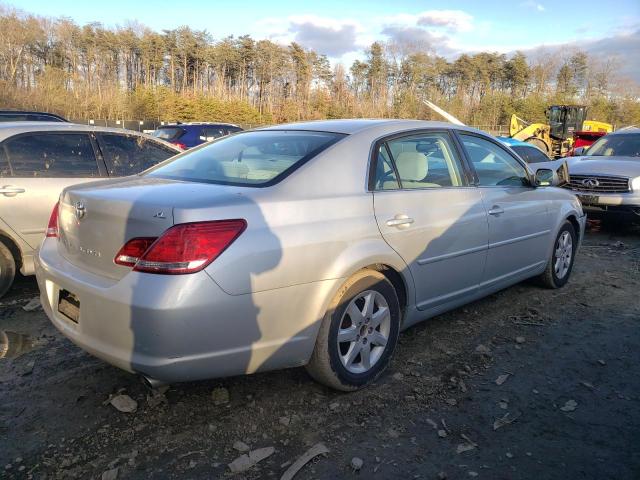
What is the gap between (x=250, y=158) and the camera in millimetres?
3312

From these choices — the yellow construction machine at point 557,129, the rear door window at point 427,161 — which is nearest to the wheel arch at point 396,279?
the rear door window at point 427,161

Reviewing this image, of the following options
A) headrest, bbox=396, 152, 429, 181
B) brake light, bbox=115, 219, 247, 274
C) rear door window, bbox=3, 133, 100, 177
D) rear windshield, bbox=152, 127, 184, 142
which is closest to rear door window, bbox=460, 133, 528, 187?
headrest, bbox=396, 152, 429, 181

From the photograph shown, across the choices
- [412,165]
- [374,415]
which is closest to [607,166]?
[412,165]

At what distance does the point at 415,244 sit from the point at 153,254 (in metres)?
1.66

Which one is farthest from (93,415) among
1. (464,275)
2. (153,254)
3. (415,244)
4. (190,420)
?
(464,275)

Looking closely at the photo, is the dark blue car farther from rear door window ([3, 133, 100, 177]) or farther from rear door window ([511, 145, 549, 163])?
rear door window ([3, 133, 100, 177])

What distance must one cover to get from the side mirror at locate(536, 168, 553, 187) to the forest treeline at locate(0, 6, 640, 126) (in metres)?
42.1

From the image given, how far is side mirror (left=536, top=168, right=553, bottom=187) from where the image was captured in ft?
15.4

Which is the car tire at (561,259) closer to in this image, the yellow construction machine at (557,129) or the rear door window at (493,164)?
the rear door window at (493,164)

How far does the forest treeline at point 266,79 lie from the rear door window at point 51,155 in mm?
41087

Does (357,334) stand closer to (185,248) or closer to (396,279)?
(396,279)

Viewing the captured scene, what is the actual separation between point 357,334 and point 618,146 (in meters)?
8.49

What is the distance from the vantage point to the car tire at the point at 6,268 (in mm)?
4574

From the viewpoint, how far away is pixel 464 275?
3820 millimetres
